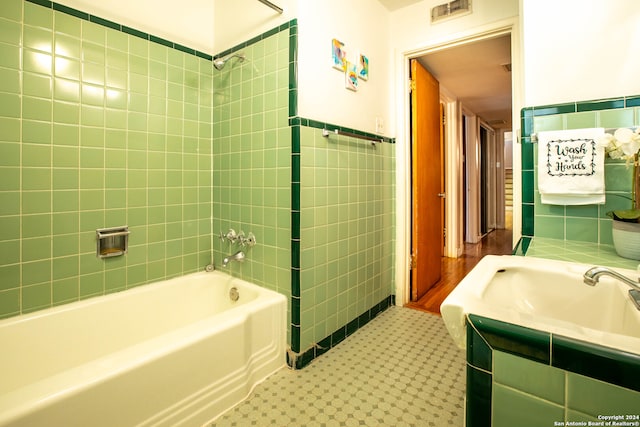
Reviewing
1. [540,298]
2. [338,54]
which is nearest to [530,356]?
[540,298]

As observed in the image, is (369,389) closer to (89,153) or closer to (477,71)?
(89,153)

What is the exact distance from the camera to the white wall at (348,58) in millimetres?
1590

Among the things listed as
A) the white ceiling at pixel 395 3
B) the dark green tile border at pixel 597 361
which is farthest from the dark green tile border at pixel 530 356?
the white ceiling at pixel 395 3

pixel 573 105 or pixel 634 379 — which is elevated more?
pixel 573 105

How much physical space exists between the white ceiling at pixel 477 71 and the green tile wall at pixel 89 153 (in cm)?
208

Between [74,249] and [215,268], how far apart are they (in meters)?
0.81

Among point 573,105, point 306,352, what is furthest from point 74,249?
point 573,105

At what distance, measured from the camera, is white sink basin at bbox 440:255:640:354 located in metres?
0.62

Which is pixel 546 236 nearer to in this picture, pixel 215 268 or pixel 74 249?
pixel 215 268

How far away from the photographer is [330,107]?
5.75 feet

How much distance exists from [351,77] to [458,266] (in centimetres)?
273

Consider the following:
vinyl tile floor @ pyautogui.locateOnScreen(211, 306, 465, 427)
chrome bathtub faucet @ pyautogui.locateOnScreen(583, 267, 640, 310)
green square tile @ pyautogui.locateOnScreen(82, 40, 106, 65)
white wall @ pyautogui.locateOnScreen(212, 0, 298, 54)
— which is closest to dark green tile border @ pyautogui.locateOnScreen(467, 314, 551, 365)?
chrome bathtub faucet @ pyautogui.locateOnScreen(583, 267, 640, 310)

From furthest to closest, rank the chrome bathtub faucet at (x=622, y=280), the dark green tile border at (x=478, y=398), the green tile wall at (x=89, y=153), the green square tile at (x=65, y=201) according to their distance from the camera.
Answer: the green square tile at (x=65, y=201)
the green tile wall at (x=89, y=153)
the chrome bathtub faucet at (x=622, y=280)
the dark green tile border at (x=478, y=398)

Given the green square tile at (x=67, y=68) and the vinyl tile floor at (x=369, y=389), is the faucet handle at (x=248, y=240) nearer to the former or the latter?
the vinyl tile floor at (x=369, y=389)
